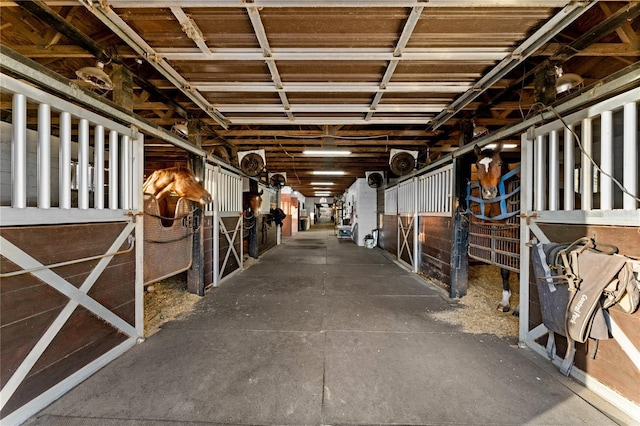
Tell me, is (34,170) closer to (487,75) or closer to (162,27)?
(162,27)

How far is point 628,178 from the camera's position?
1.47m

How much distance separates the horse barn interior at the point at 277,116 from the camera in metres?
1.47

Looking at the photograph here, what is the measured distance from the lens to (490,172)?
9.04 ft

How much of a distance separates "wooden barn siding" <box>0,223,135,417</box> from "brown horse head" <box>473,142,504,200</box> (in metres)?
3.74

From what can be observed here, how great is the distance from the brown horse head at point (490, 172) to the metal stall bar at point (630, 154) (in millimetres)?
1239

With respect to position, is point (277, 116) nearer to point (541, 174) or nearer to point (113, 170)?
point (113, 170)

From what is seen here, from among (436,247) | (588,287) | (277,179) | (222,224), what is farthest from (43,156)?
(277,179)

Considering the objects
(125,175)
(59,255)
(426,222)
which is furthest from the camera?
(426,222)

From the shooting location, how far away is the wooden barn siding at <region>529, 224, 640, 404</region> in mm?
1426

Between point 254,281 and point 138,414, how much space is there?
283cm

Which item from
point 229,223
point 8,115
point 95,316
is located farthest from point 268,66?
point 229,223

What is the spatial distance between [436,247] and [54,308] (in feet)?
14.8

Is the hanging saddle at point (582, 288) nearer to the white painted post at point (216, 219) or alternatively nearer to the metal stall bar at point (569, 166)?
the metal stall bar at point (569, 166)

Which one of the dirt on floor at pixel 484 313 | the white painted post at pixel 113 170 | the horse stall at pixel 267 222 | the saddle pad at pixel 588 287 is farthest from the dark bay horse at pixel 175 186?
the saddle pad at pixel 588 287
